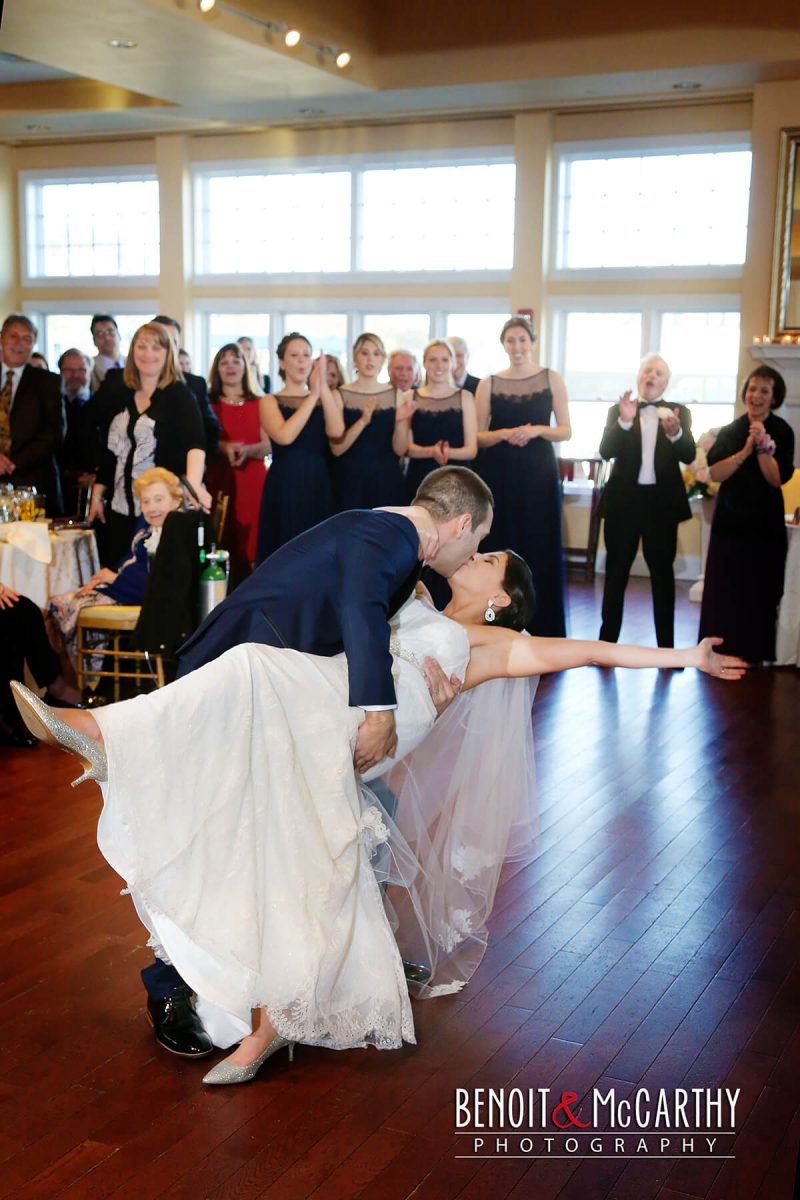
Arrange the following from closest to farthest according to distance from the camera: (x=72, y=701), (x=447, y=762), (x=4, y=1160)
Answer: (x=4, y=1160)
(x=447, y=762)
(x=72, y=701)

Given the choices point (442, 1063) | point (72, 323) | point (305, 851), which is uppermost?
point (72, 323)

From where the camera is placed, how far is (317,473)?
674 cm

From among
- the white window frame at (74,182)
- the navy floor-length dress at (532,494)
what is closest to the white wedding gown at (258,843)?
the navy floor-length dress at (532,494)

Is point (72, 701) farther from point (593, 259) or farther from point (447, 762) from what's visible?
point (593, 259)

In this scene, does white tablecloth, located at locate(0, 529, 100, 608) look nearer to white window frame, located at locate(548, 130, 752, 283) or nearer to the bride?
the bride

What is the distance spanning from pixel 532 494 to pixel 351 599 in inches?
168

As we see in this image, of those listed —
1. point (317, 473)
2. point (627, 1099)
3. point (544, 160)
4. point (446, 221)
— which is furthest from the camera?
point (446, 221)


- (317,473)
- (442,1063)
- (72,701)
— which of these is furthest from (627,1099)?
(317,473)

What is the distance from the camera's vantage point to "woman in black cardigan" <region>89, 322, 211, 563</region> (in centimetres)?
571

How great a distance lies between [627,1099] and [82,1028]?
1.18m

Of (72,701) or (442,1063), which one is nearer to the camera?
(442,1063)

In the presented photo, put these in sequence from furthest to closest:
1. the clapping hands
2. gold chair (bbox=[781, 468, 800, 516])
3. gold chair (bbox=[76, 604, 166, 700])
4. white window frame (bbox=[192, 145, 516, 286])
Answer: white window frame (bbox=[192, 145, 516, 286])
gold chair (bbox=[781, 468, 800, 516])
the clapping hands
gold chair (bbox=[76, 604, 166, 700])

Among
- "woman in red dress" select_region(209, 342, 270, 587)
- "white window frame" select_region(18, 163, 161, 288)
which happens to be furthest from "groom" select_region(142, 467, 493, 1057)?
"white window frame" select_region(18, 163, 161, 288)

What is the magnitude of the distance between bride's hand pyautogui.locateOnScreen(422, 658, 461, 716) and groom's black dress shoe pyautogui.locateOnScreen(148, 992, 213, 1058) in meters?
0.83
